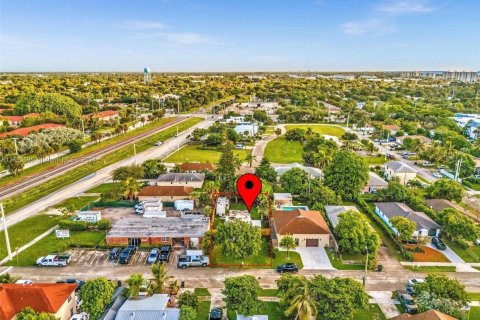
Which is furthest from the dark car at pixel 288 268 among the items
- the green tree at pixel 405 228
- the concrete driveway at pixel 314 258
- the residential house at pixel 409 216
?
the residential house at pixel 409 216

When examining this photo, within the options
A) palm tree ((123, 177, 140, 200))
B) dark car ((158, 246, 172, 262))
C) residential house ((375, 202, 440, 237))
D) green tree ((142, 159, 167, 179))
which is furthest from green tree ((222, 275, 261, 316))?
green tree ((142, 159, 167, 179))

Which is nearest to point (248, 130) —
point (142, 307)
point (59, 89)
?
point (142, 307)

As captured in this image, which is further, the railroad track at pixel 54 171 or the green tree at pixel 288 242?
the railroad track at pixel 54 171

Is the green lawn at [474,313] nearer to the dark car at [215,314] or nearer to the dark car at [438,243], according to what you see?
the dark car at [438,243]

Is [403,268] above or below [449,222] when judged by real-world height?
below

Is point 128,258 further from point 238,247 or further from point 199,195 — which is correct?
point 199,195

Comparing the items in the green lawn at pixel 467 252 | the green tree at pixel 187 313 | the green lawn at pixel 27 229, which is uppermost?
the green tree at pixel 187 313

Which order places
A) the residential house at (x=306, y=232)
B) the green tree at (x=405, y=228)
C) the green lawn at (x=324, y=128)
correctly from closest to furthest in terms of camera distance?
the green tree at (x=405, y=228)
the residential house at (x=306, y=232)
the green lawn at (x=324, y=128)
